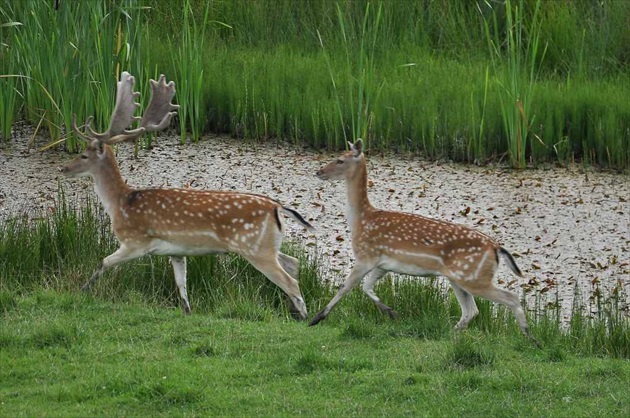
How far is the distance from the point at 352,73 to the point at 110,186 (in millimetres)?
3978

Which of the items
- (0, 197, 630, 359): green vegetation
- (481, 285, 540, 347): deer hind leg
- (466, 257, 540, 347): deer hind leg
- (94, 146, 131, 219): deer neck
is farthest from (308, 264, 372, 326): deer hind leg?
(94, 146, 131, 219): deer neck

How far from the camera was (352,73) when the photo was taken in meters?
11.6

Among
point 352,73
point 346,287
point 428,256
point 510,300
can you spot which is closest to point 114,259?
point 346,287

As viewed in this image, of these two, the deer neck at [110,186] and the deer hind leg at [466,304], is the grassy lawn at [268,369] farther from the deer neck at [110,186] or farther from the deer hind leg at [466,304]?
the deer neck at [110,186]

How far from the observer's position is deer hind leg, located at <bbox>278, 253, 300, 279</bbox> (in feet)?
26.0

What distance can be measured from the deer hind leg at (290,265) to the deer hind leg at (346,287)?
48 cm

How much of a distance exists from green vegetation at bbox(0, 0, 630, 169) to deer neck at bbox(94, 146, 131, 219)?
1958mm

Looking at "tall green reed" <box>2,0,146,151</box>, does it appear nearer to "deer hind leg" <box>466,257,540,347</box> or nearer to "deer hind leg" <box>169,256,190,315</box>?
"deer hind leg" <box>169,256,190,315</box>

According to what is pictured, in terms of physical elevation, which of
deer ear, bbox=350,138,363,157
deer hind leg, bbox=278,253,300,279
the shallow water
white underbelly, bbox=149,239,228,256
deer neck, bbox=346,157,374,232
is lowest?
the shallow water

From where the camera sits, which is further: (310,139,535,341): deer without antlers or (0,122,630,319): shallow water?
(0,122,630,319): shallow water

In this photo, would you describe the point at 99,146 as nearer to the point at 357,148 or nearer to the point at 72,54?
the point at 357,148

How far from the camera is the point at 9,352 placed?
21.3ft

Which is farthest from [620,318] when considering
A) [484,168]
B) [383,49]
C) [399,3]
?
[399,3]

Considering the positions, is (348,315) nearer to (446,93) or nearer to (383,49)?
(446,93)
